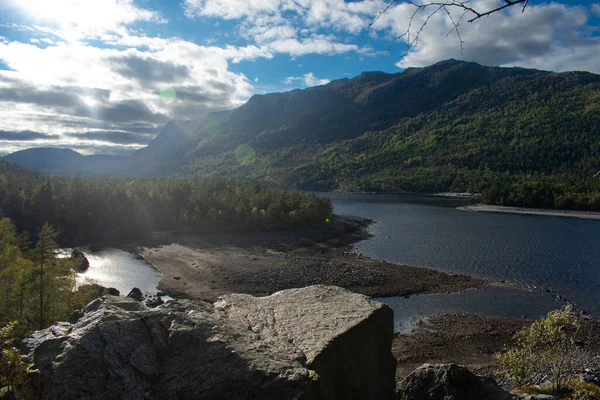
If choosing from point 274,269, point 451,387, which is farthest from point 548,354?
point 274,269

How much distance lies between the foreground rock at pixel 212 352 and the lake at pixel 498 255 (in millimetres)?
23082

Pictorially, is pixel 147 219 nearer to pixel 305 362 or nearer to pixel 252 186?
pixel 252 186

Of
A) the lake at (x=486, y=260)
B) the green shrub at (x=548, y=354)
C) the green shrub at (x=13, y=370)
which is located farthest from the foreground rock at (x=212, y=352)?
the lake at (x=486, y=260)

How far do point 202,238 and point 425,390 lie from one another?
192 ft

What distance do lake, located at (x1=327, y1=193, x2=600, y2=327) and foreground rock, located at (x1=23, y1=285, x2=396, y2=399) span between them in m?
23.1

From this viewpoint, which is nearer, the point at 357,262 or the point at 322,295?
the point at 322,295

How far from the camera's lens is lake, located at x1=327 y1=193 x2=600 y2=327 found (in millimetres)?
33438

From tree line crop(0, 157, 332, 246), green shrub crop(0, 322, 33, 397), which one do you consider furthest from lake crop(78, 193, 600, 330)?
green shrub crop(0, 322, 33, 397)

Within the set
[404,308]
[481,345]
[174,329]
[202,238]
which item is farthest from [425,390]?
[202,238]

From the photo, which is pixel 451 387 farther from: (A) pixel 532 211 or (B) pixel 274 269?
(A) pixel 532 211

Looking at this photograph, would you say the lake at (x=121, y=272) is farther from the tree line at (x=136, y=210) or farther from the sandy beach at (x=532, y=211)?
the sandy beach at (x=532, y=211)

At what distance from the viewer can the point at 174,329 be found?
6.80 m

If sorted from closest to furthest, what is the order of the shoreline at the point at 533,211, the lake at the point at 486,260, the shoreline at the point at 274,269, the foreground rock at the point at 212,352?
the foreground rock at the point at 212,352
the lake at the point at 486,260
the shoreline at the point at 274,269
the shoreline at the point at 533,211

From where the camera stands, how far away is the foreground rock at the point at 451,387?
32.6ft
